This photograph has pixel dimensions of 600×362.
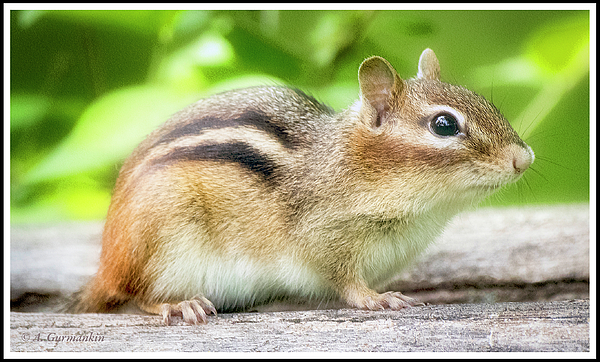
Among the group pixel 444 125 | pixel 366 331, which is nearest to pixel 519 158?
pixel 444 125

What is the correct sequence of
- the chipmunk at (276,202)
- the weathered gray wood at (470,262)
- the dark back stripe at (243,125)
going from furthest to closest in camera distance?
the weathered gray wood at (470,262)
the dark back stripe at (243,125)
the chipmunk at (276,202)

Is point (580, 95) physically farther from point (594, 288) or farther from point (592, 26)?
point (594, 288)

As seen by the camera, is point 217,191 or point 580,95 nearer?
point 217,191

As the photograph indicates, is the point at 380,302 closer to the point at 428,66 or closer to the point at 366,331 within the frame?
the point at 366,331

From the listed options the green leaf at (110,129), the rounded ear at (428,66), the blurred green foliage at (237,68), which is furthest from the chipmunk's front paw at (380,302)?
the green leaf at (110,129)

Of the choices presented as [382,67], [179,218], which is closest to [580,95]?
[382,67]

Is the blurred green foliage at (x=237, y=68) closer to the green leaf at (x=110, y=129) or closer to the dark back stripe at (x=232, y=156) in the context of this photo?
the green leaf at (x=110, y=129)

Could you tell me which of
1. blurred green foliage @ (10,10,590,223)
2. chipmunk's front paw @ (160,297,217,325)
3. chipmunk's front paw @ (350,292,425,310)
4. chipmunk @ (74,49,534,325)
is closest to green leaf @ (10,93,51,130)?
blurred green foliage @ (10,10,590,223)
